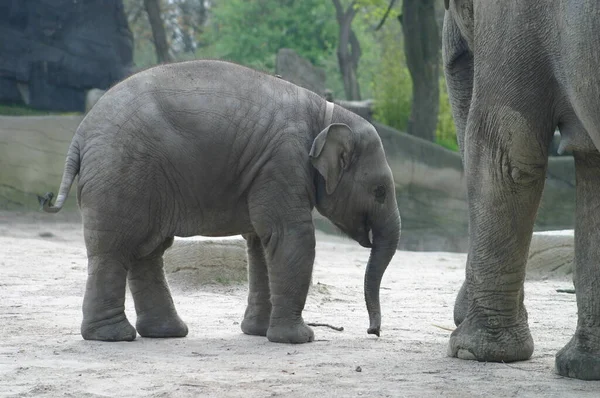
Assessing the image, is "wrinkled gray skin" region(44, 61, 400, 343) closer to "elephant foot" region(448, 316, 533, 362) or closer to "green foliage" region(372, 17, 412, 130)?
"elephant foot" region(448, 316, 533, 362)

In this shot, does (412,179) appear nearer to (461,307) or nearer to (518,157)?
(461,307)

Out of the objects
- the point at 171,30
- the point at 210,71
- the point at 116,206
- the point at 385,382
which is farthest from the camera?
the point at 171,30

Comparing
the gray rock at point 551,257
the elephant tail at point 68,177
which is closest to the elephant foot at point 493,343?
the elephant tail at point 68,177

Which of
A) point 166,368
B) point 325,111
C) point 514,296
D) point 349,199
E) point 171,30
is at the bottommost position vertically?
point 166,368

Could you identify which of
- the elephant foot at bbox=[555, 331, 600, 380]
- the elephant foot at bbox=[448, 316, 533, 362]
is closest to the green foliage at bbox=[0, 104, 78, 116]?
the elephant foot at bbox=[448, 316, 533, 362]

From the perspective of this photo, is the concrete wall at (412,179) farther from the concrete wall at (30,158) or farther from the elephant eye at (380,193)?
the elephant eye at (380,193)

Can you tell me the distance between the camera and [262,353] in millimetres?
5789

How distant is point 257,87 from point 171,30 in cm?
4238

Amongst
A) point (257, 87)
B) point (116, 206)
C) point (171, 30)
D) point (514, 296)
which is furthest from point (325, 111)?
point (171, 30)

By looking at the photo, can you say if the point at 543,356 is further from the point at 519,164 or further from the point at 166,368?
the point at 166,368

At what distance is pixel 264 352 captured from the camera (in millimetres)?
5836

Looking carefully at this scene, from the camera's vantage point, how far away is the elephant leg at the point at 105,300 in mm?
6098

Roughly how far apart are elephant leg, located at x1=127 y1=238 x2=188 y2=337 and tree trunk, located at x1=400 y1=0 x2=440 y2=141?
14.3m

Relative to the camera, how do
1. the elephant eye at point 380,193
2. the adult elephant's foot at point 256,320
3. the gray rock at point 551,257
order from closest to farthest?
the elephant eye at point 380,193, the adult elephant's foot at point 256,320, the gray rock at point 551,257
